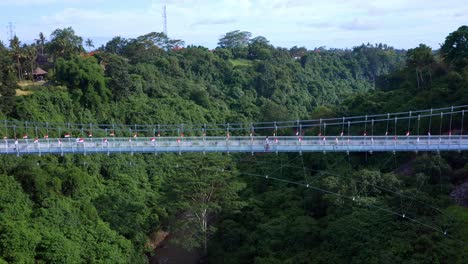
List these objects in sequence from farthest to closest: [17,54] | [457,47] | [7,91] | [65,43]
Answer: [65,43] < [17,54] < [457,47] < [7,91]

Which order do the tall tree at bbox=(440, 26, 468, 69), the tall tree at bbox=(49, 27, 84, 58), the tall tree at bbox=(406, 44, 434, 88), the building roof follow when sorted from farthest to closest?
the tall tree at bbox=(49, 27, 84, 58) < the building roof < the tall tree at bbox=(406, 44, 434, 88) < the tall tree at bbox=(440, 26, 468, 69)

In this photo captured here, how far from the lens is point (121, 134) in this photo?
31469 mm

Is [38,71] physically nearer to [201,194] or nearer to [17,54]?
[17,54]

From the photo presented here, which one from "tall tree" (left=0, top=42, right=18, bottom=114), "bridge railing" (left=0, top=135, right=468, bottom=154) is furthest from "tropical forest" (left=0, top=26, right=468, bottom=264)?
"bridge railing" (left=0, top=135, right=468, bottom=154)

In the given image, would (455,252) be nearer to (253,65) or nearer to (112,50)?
(253,65)

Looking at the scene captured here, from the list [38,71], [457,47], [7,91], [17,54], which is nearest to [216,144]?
[7,91]

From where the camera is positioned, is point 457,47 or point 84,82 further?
point 84,82

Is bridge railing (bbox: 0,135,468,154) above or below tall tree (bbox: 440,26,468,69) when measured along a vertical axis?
below

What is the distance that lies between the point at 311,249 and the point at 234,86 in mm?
31049

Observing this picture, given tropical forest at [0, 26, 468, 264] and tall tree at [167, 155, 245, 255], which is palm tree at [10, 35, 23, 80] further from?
tall tree at [167, 155, 245, 255]

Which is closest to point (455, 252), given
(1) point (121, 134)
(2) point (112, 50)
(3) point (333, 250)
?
(3) point (333, 250)

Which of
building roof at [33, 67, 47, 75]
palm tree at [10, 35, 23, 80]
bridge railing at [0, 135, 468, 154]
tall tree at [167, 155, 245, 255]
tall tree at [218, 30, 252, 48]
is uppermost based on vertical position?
tall tree at [218, 30, 252, 48]

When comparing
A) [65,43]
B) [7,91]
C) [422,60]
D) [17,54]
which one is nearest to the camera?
[7,91]

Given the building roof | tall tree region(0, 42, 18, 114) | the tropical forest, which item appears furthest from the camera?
the building roof
